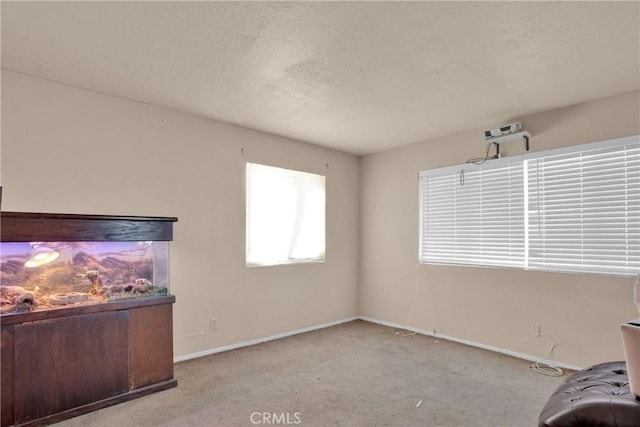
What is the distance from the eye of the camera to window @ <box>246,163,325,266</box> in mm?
4250

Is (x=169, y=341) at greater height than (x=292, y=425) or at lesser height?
greater

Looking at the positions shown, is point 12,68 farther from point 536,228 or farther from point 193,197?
point 536,228

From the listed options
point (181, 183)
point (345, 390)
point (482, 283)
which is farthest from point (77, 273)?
point (482, 283)

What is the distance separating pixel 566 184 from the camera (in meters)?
3.46

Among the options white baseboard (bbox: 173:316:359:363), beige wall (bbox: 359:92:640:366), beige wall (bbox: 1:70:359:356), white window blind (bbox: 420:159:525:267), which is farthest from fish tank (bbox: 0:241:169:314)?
white window blind (bbox: 420:159:525:267)

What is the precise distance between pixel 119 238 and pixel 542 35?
3.29 metres

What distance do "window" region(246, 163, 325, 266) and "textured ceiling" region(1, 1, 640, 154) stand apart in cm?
98

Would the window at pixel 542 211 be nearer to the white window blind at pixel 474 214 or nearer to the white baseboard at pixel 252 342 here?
the white window blind at pixel 474 214

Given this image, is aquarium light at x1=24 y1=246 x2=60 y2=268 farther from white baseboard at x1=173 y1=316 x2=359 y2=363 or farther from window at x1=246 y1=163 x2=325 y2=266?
window at x1=246 y1=163 x2=325 y2=266

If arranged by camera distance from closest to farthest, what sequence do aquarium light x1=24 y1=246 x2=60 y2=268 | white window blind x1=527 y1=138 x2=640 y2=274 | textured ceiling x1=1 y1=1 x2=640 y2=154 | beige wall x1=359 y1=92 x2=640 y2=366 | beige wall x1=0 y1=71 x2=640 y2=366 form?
textured ceiling x1=1 y1=1 x2=640 y2=154 < aquarium light x1=24 y1=246 x2=60 y2=268 < beige wall x1=0 y1=71 x2=640 y2=366 < white window blind x1=527 y1=138 x2=640 y2=274 < beige wall x1=359 y1=92 x2=640 y2=366

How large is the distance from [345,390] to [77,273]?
2259 mm

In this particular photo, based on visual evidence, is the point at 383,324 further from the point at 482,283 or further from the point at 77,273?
the point at 77,273

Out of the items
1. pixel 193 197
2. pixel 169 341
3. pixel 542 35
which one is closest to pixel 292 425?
pixel 169 341

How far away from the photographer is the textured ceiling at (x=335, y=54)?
6.59ft
